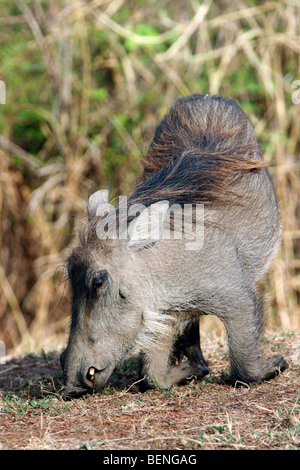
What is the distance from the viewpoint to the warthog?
136 inches

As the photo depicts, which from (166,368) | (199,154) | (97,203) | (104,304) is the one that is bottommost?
(166,368)

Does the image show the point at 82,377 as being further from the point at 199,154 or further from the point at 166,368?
the point at 199,154

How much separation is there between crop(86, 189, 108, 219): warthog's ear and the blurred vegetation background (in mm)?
3390

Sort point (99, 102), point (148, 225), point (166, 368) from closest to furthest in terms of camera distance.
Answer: point (148, 225), point (166, 368), point (99, 102)

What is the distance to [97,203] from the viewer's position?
12.7 feet

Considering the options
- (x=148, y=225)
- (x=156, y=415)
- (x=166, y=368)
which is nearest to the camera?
(x=156, y=415)

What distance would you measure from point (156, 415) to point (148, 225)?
3.27ft

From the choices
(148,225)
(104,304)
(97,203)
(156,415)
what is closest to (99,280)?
(104,304)

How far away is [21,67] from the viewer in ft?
26.3

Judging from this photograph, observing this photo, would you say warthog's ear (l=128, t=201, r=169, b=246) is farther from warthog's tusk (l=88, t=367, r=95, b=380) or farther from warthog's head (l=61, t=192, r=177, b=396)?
warthog's tusk (l=88, t=367, r=95, b=380)

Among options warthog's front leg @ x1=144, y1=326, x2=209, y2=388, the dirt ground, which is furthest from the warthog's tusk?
warthog's front leg @ x1=144, y1=326, x2=209, y2=388

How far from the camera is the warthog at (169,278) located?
3.46 meters

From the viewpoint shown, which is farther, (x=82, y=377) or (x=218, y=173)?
(x=218, y=173)

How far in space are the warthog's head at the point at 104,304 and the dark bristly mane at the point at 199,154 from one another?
0.29 meters
